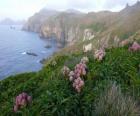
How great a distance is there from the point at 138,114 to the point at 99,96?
100 cm

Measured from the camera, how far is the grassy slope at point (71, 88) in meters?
7.02

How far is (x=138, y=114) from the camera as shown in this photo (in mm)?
6539

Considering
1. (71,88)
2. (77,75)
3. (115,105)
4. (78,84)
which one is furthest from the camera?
(77,75)

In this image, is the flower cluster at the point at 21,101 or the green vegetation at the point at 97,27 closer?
the flower cluster at the point at 21,101

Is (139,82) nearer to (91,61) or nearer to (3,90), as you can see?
(91,61)

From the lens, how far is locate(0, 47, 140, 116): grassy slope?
7.02 m

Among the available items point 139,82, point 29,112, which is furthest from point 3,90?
point 139,82

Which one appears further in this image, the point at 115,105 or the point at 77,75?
the point at 77,75

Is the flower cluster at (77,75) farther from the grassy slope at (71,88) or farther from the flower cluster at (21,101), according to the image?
the flower cluster at (21,101)

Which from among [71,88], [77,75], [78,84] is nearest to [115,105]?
[78,84]

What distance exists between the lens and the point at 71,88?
26.2 feet

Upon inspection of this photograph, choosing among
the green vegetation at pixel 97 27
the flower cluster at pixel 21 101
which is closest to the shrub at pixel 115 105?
the flower cluster at pixel 21 101

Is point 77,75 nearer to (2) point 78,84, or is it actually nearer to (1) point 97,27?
(2) point 78,84

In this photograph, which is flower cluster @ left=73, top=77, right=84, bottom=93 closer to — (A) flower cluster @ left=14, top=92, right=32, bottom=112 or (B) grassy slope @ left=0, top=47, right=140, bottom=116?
(B) grassy slope @ left=0, top=47, right=140, bottom=116
